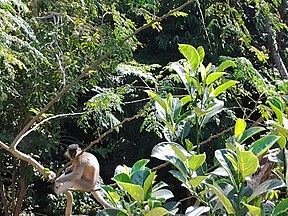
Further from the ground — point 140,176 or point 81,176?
point 140,176

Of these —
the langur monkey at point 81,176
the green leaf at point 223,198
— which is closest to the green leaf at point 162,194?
the green leaf at point 223,198

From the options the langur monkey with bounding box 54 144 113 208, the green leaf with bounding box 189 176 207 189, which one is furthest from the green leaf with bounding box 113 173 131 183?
the langur monkey with bounding box 54 144 113 208

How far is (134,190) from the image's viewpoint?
2.75ft

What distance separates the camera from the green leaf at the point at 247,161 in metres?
0.80

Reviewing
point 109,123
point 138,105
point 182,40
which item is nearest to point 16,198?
point 138,105

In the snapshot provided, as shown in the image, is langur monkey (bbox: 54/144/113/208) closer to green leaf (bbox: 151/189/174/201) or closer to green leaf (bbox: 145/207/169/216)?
green leaf (bbox: 151/189/174/201)

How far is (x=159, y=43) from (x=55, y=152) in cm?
162

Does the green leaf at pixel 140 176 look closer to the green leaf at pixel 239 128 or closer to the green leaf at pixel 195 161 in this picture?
the green leaf at pixel 195 161

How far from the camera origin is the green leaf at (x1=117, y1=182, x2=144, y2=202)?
2.70 feet

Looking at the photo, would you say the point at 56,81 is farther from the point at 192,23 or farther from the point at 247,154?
the point at 247,154

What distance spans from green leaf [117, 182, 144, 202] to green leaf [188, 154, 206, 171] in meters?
0.12

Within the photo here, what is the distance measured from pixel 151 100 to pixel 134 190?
2.16 meters

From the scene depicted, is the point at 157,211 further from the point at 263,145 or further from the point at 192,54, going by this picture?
the point at 192,54

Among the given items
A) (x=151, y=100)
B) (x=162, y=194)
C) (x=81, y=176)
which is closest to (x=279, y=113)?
(x=162, y=194)
